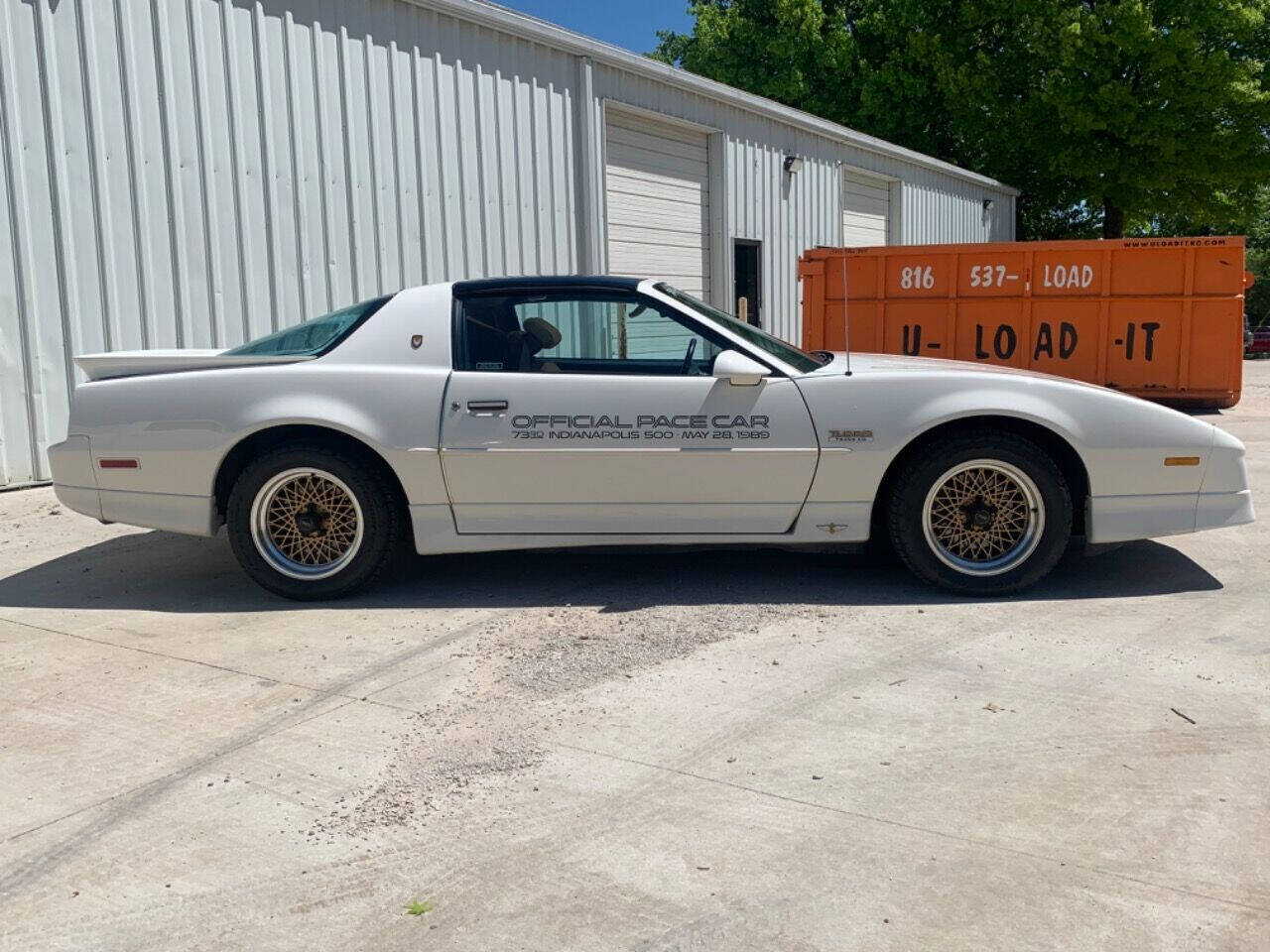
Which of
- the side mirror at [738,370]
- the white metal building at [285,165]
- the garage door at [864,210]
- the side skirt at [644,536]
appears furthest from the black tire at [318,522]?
the garage door at [864,210]

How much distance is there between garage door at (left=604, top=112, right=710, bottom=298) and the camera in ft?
42.9

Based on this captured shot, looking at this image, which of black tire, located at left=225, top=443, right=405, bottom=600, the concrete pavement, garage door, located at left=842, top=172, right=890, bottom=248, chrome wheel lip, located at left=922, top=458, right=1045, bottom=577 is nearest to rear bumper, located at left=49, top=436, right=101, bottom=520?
the concrete pavement

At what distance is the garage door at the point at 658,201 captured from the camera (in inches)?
515

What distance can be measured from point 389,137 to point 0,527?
189 inches

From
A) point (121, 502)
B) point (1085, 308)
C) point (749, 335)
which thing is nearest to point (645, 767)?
point (749, 335)

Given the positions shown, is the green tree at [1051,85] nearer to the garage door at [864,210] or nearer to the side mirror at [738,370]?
the garage door at [864,210]

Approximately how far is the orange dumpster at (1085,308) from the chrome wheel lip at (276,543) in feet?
28.6

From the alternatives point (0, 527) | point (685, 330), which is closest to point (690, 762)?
point (685, 330)

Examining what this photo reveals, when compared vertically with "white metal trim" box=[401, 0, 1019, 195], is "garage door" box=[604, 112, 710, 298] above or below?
below

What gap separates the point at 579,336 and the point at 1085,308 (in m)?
8.50

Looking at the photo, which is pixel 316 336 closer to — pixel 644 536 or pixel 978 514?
pixel 644 536

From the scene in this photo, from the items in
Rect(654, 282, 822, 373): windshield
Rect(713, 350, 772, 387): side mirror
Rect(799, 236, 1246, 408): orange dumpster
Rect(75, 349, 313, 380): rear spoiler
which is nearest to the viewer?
Rect(713, 350, 772, 387): side mirror

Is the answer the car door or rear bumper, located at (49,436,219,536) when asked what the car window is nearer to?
the car door

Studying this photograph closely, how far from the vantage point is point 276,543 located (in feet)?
16.5
